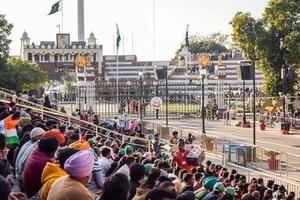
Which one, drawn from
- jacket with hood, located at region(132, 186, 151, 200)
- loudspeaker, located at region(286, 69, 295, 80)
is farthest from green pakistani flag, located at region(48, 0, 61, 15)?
jacket with hood, located at region(132, 186, 151, 200)

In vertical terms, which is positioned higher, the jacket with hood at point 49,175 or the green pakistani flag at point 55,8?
the green pakistani flag at point 55,8

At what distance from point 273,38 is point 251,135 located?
13568 millimetres

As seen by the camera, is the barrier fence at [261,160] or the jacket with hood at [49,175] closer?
the jacket with hood at [49,175]

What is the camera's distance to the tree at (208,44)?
145 meters

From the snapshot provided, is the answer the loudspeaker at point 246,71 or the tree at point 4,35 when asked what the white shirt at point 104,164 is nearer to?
the loudspeaker at point 246,71

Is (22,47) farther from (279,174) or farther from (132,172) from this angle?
(132,172)

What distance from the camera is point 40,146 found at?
898cm

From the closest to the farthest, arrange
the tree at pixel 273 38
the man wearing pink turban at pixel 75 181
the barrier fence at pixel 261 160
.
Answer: the man wearing pink turban at pixel 75 181 → the barrier fence at pixel 261 160 → the tree at pixel 273 38

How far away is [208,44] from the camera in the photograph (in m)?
147

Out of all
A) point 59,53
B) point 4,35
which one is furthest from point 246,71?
point 59,53

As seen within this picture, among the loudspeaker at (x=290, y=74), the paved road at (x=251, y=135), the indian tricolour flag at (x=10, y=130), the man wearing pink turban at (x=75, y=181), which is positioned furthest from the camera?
the loudspeaker at (x=290, y=74)

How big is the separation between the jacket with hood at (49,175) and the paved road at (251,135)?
1078 inches

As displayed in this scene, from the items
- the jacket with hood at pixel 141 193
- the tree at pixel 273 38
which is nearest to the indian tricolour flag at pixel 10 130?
the jacket with hood at pixel 141 193

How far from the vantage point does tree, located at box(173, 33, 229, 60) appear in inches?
5714
